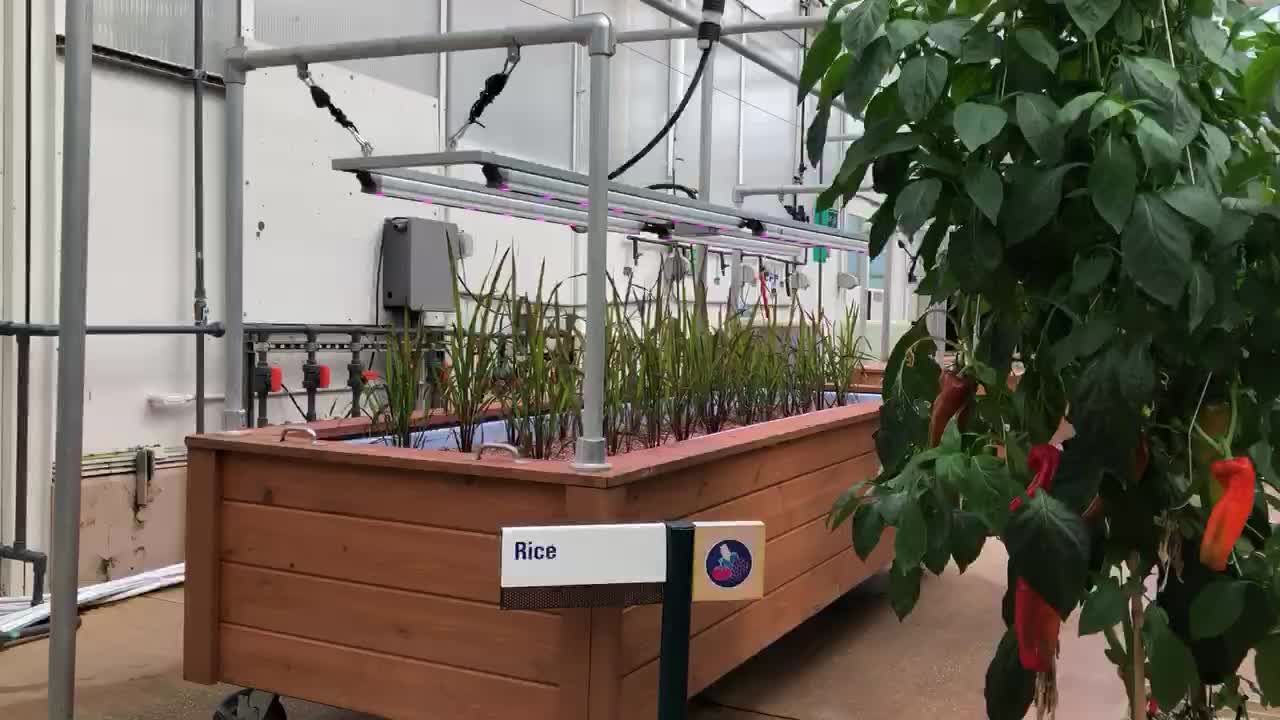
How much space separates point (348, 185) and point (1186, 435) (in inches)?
135

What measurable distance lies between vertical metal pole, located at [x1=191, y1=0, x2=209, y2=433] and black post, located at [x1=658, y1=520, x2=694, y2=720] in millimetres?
2922

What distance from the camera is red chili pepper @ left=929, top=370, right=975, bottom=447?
1.53 meters

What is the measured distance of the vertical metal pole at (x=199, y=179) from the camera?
3.69m

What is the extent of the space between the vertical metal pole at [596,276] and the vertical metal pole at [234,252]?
0.91m

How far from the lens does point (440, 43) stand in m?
2.10

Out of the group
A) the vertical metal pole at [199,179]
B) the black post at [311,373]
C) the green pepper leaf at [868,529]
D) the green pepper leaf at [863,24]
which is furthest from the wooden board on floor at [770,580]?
the vertical metal pole at [199,179]

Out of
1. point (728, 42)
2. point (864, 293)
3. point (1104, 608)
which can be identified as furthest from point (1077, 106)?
point (864, 293)

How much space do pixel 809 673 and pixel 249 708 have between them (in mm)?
1443

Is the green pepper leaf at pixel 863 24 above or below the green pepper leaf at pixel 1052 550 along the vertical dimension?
above

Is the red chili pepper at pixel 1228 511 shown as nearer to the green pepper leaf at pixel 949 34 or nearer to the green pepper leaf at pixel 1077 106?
the green pepper leaf at pixel 1077 106

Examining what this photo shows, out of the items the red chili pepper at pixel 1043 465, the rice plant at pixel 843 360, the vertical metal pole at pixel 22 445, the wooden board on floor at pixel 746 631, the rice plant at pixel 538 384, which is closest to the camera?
the red chili pepper at pixel 1043 465

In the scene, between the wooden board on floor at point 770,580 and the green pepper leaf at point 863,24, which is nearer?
the green pepper leaf at point 863,24

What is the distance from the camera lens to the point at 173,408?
3.71 metres

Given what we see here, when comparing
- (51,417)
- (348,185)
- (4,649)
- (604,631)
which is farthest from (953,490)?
(348,185)
